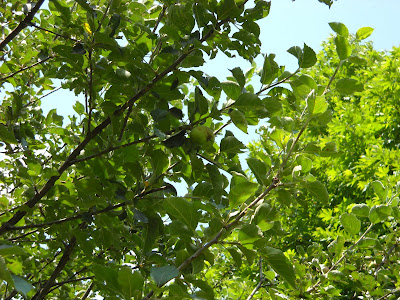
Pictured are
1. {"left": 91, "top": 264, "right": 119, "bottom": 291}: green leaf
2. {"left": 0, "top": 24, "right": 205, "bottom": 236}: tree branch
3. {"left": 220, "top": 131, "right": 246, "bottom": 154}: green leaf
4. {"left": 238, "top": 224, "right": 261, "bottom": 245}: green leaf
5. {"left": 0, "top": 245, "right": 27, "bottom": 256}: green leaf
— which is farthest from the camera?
{"left": 0, "top": 24, "right": 205, "bottom": 236}: tree branch

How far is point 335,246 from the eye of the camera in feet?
7.85

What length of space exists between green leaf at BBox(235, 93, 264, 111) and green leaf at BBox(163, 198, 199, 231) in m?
0.42

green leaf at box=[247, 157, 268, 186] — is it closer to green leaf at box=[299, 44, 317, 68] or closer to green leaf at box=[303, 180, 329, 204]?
green leaf at box=[303, 180, 329, 204]

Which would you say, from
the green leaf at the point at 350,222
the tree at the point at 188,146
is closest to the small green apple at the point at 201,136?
the tree at the point at 188,146

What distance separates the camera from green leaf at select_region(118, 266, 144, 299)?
Answer: 1044 millimetres

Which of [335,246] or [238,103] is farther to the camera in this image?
[335,246]

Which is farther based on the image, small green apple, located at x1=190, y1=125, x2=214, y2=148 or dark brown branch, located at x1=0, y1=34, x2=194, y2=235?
dark brown branch, located at x1=0, y1=34, x2=194, y2=235

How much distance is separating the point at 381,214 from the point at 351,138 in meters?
5.63

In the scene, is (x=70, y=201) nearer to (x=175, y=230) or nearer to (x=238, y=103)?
(x=175, y=230)

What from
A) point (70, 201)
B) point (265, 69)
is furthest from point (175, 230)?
point (265, 69)

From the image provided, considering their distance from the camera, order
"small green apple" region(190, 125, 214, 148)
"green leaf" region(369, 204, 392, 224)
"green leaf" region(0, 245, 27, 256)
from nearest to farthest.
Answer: "green leaf" region(0, 245, 27, 256) < "small green apple" region(190, 125, 214, 148) < "green leaf" region(369, 204, 392, 224)

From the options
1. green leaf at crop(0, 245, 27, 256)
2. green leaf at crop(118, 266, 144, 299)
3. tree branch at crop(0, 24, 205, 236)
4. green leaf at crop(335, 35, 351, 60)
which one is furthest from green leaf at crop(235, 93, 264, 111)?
green leaf at crop(0, 245, 27, 256)

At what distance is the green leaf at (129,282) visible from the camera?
3.43 feet

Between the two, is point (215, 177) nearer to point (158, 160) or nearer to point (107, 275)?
point (158, 160)
